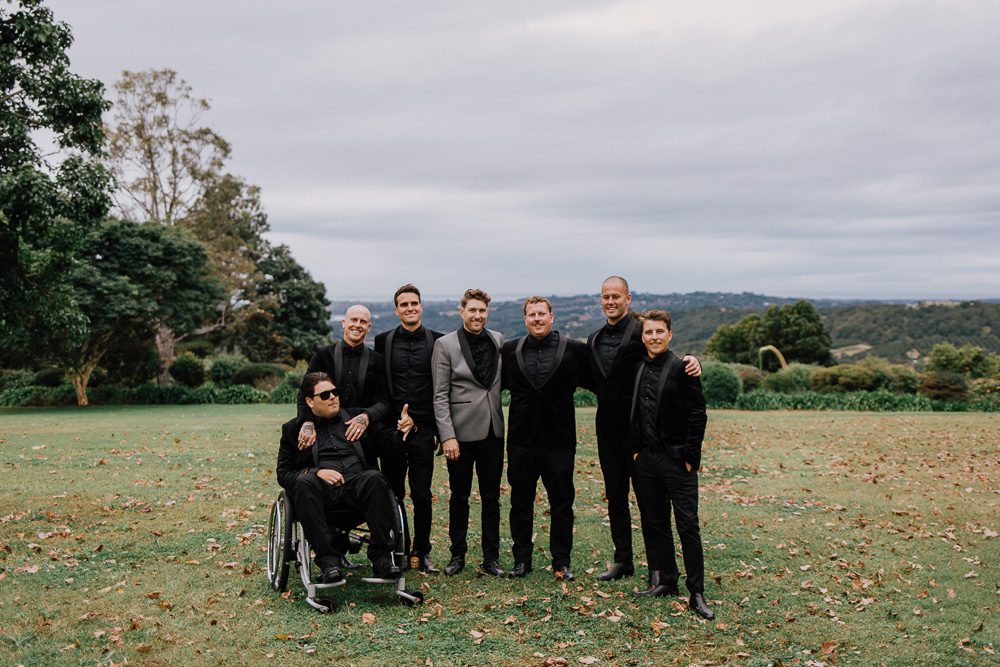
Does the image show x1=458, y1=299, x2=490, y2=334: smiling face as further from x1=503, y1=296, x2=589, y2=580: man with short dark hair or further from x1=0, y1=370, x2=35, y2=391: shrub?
x1=0, y1=370, x2=35, y2=391: shrub

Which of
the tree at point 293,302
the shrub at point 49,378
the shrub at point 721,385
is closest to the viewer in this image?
the shrub at point 721,385

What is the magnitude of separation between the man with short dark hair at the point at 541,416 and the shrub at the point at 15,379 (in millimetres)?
27250

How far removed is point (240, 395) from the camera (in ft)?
83.6

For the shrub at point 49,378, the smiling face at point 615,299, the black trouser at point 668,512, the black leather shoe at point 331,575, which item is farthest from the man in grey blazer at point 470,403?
the shrub at point 49,378

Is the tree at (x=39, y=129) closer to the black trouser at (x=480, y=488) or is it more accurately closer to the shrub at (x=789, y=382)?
the black trouser at (x=480, y=488)

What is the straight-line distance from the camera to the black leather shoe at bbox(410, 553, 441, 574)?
6164mm

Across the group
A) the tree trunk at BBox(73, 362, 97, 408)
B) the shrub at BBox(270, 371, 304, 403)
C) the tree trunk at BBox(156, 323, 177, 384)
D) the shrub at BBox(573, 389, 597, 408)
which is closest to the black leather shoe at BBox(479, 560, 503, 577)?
the shrub at BBox(573, 389, 597, 408)

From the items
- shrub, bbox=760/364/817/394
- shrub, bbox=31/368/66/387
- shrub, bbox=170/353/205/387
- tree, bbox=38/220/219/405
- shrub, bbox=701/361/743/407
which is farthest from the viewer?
shrub, bbox=31/368/66/387

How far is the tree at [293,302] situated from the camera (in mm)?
38219

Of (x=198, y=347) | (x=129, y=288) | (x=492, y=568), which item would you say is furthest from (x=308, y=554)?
(x=198, y=347)

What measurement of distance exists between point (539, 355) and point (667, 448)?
1205mm

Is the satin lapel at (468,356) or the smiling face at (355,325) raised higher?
the smiling face at (355,325)

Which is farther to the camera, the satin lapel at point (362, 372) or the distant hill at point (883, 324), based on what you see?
the distant hill at point (883, 324)

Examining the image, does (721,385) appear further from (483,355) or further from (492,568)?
(483,355)
